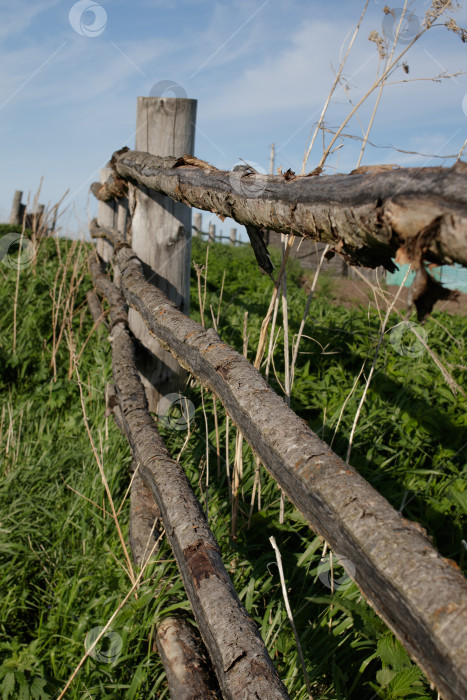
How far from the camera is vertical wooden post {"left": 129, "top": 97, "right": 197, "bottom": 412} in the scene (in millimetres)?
3225

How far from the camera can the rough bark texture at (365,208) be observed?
0.85 meters

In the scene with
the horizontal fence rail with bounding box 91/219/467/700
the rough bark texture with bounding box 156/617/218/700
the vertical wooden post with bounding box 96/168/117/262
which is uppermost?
the vertical wooden post with bounding box 96/168/117/262

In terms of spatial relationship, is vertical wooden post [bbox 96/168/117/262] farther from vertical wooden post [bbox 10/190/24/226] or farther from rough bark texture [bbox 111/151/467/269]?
vertical wooden post [bbox 10/190/24/226]

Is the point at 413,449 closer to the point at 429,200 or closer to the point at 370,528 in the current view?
the point at 370,528

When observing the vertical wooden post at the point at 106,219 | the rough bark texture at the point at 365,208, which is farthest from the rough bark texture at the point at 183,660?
the vertical wooden post at the point at 106,219

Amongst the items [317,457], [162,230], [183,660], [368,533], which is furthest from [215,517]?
[162,230]

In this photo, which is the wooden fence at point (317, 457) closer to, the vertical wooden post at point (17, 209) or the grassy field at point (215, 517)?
the grassy field at point (215, 517)

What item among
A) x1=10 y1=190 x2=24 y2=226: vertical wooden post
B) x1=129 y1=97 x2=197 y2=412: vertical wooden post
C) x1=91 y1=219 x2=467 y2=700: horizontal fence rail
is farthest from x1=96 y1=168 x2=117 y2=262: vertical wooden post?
x1=10 y1=190 x2=24 y2=226: vertical wooden post

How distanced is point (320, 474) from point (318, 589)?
47.0 inches

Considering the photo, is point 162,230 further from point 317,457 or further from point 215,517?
point 317,457

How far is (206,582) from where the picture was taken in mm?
1480

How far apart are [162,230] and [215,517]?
5.83 ft

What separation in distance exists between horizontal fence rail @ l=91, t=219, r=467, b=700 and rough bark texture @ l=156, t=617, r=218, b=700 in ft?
2.38

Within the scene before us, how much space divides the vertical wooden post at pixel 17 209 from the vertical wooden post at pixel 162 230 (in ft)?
53.8
